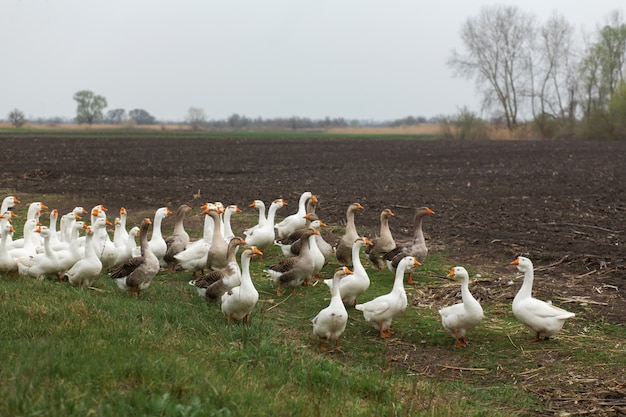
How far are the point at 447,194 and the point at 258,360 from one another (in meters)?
15.1

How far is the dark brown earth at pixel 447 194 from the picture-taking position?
10.8 m

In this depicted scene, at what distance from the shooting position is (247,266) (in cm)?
896

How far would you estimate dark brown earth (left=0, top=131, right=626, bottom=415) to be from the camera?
10.8 meters

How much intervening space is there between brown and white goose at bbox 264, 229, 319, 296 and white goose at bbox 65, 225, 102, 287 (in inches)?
103

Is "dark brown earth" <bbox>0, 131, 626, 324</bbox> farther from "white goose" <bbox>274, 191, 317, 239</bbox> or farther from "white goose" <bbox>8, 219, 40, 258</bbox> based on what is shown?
"white goose" <bbox>8, 219, 40, 258</bbox>

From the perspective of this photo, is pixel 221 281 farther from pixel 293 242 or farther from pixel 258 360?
pixel 293 242

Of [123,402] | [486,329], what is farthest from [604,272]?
[123,402]

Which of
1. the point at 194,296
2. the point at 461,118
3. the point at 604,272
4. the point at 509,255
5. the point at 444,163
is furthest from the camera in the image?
the point at 461,118

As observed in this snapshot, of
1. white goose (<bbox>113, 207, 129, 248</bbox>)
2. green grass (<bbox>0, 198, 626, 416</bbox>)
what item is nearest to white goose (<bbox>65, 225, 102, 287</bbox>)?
green grass (<bbox>0, 198, 626, 416</bbox>)

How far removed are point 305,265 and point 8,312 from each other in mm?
4499

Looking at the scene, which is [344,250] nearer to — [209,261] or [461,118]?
[209,261]

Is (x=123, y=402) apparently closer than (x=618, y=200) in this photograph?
Yes

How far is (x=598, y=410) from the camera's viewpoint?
6.32 meters

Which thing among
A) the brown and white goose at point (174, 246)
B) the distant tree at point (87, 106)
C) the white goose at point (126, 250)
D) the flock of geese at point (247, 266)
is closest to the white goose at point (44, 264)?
the flock of geese at point (247, 266)
